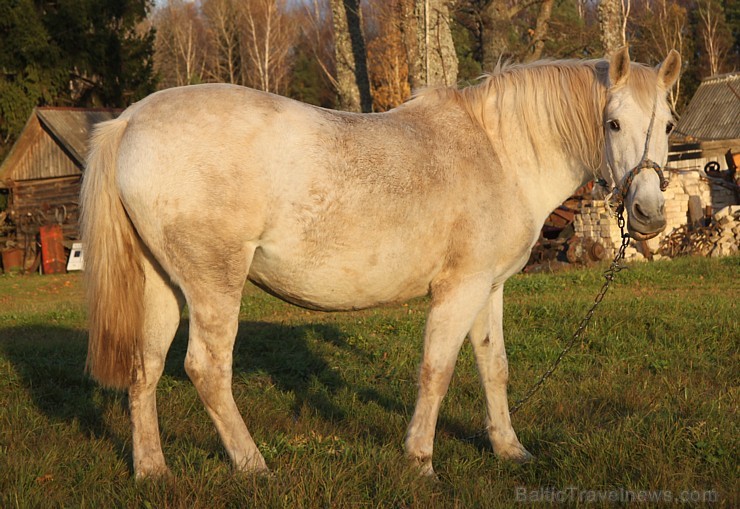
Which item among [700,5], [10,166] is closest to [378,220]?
[10,166]

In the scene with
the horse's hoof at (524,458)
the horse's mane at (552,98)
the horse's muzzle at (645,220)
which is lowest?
the horse's hoof at (524,458)

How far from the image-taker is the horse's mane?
4297mm

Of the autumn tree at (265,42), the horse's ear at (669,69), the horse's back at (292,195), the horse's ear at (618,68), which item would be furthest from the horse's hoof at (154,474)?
the autumn tree at (265,42)

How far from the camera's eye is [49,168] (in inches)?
955

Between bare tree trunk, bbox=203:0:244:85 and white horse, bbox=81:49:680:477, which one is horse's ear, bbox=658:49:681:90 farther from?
bare tree trunk, bbox=203:0:244:85

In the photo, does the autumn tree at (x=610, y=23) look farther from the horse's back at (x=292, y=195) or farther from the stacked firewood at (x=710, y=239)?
the horse's back at (x=292, y=195)

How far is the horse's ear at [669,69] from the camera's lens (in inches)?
164

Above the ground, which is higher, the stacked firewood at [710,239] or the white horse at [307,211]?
the white horse at [307,211]

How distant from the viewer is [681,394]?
209 inches

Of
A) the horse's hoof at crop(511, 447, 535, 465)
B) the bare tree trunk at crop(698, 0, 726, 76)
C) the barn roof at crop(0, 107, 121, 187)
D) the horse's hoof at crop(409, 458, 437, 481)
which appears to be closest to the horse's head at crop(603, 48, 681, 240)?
the horse's hoof at crop(511, 447, 535, 465)

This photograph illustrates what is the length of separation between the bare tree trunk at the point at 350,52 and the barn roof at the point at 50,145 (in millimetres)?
12232

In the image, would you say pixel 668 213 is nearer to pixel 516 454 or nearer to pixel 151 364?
pixel 516 454

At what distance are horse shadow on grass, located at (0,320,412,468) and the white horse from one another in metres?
0.92

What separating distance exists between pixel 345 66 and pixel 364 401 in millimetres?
10235
